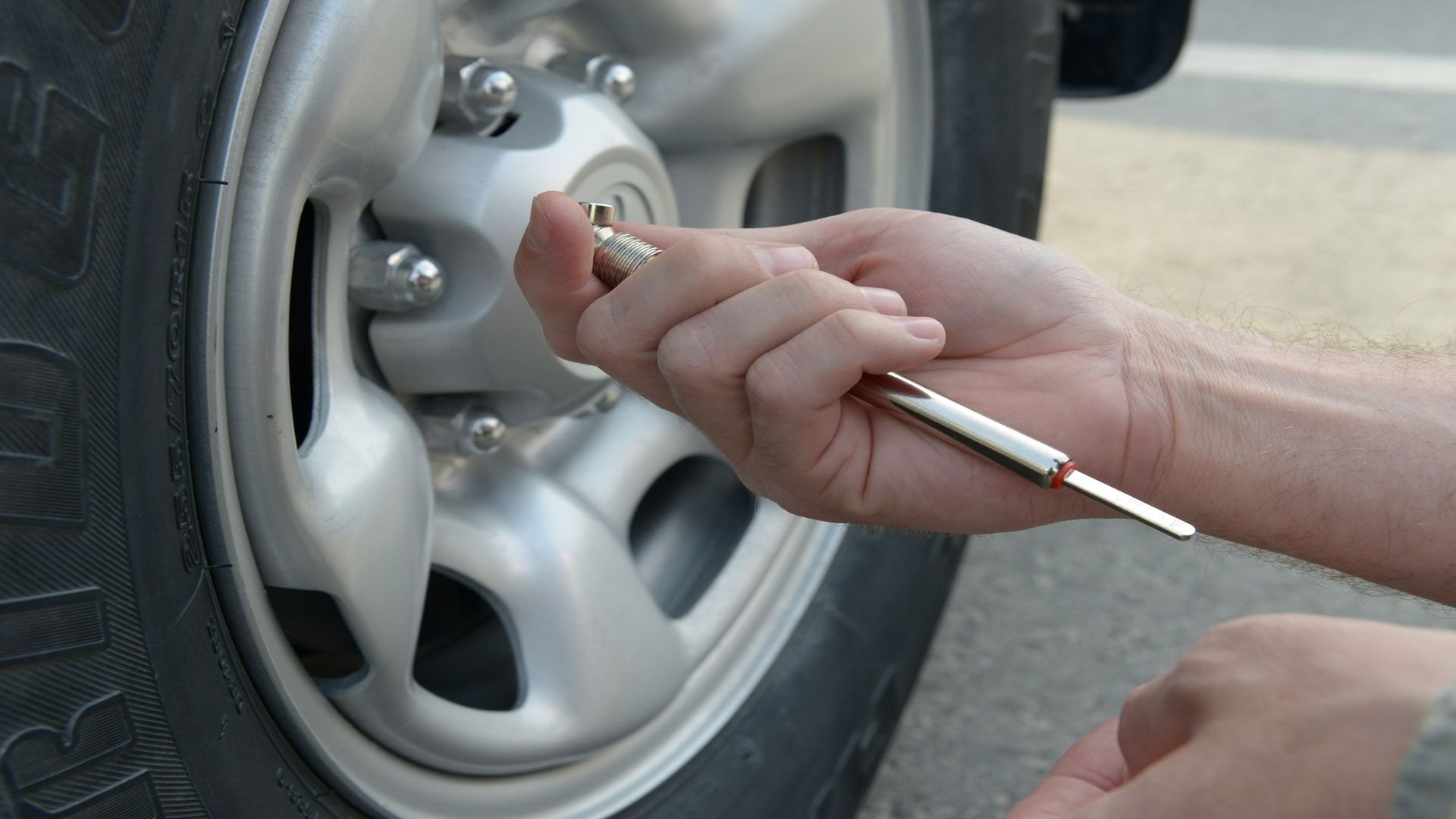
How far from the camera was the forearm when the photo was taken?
2.84 feet

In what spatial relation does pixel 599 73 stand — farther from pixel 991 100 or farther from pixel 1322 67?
pixel 1322 67

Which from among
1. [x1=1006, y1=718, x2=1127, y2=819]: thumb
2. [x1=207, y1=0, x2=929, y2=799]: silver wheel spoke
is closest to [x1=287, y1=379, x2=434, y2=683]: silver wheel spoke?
[x1=207, y1=0, x2=929, y2=799]: silver wheel spoke

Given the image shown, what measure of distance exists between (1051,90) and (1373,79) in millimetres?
2620

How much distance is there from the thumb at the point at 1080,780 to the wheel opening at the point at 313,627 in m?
0.44

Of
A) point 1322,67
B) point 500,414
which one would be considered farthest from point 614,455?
point 1322,67

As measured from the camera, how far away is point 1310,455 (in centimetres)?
88

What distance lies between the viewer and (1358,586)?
2.99 feet

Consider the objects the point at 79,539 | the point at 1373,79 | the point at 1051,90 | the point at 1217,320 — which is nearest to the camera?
the point at 79,539

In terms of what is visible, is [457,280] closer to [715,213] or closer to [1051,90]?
[715,213]

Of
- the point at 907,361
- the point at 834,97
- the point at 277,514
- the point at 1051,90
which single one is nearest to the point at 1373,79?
the point at 1051,90

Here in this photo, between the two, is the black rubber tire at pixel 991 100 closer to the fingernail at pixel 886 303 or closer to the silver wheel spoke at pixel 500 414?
the silver wheel spoke at pixel 500 414

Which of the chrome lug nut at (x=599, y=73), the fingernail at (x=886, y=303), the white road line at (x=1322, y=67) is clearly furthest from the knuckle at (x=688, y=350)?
the white road line at (x=1322, y=67)

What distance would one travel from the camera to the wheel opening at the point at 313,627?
845mm

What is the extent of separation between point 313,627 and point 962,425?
Answer: 0.44 meters
